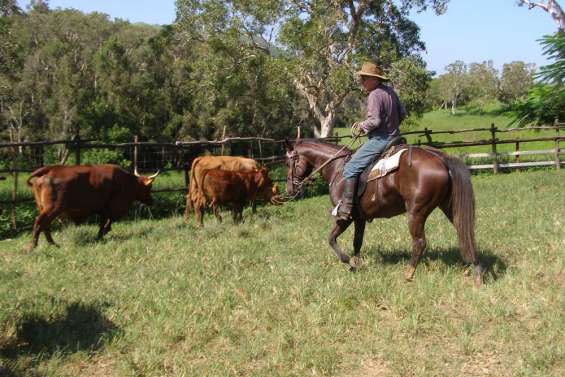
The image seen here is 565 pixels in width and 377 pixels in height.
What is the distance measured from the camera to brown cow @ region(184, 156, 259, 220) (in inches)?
433

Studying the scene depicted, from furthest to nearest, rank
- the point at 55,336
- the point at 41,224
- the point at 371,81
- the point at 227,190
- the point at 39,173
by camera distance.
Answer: the point at 227,190 → the point at 39,173 → the point at 41,224 → the point at 371,81 → the point at 55,336

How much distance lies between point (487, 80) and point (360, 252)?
6807cm

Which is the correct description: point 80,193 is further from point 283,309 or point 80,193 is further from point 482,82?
point 482,82

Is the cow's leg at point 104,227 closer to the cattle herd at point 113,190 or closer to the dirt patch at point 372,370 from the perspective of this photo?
the cattle herd at point 113,190

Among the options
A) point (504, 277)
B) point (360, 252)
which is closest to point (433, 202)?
point (504, 277)

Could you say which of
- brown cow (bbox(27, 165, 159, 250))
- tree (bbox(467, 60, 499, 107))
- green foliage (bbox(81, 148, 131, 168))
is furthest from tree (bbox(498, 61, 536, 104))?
brown cow (bbox(27, 165, 159, 250))

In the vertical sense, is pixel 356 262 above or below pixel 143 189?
below

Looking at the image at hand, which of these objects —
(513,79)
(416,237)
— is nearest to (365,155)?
(416,237)

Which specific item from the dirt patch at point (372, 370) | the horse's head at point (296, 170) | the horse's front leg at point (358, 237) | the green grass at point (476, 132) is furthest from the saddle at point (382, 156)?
the green grass at point (476, 132)

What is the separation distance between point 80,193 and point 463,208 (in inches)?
242

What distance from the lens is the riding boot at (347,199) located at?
263 inches

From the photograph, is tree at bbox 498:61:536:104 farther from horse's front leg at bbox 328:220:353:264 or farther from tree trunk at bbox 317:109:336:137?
horse's front leg at bbox 328:220:353:264

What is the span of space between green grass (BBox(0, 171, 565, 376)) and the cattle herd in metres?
0.80

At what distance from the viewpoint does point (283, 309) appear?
18.1ft
